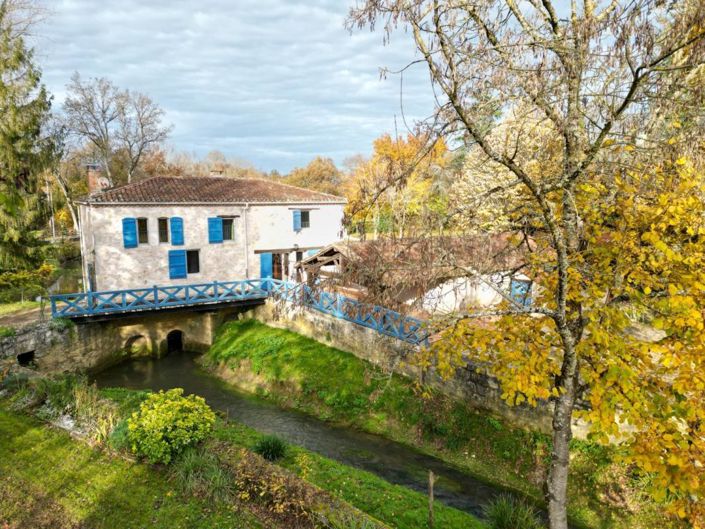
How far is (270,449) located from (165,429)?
2.43m

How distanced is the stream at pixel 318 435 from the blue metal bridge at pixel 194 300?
3.03 meters

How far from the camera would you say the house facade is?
19.8 metres

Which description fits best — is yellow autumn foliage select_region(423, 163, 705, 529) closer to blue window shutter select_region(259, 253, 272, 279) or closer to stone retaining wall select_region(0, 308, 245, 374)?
stone retaining wall select_region(0, 308, 245, 374)

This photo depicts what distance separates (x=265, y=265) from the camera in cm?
2411

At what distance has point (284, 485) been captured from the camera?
7.47 meters

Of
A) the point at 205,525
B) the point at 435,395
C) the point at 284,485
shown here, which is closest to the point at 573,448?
the point at 435,395

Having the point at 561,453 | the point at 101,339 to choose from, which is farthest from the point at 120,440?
the point at 101,339

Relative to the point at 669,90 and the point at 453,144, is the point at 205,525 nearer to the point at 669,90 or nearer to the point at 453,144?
the point at 453,144

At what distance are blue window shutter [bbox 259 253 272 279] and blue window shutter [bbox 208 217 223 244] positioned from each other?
8.64ft

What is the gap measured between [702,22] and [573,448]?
33.1 feet

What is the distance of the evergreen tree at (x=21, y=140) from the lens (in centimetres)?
1670

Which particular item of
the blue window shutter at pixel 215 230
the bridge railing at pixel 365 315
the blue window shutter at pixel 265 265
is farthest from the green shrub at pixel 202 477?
the blue window shutter at pixel 265 265

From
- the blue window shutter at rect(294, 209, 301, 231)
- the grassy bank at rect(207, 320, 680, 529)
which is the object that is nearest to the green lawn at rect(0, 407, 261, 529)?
the grassy bank at rect(207, 320, 680, 529)

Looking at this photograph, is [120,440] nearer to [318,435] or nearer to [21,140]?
[318,435]
